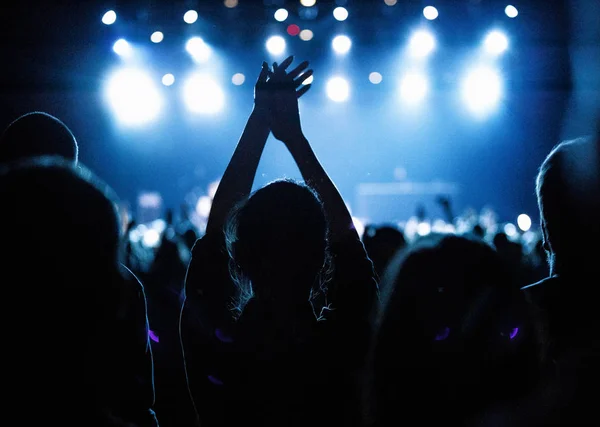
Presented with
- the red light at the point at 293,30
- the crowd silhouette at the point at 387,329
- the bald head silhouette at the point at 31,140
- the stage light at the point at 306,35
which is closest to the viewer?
the crowd silhouette at the point at 387,329

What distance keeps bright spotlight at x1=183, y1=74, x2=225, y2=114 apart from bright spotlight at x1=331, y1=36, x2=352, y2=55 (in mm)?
2563

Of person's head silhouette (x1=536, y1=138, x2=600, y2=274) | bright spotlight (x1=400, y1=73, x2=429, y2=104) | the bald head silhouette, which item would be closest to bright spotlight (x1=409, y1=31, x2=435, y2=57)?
bright spotlight (x1=400, y1=73, x2=429, y2=104)

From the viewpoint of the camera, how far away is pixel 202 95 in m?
9.29

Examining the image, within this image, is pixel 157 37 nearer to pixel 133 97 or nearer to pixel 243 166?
pixel 133 97

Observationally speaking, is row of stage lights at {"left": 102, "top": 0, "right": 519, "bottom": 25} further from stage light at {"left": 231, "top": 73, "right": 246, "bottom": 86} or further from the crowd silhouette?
the crowd silhouette

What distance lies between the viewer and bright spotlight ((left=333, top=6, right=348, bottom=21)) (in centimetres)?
705

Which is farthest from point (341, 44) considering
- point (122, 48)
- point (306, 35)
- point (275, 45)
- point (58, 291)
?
point (58, 291)

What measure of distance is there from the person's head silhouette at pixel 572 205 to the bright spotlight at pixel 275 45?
22.6 feet

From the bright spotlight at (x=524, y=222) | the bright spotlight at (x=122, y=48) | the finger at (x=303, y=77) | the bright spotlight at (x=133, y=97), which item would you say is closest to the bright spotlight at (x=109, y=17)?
the bright spotlight at (x=122, y=48)

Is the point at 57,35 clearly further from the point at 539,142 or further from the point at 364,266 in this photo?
the point at 539,142

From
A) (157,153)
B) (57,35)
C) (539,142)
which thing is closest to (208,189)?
(157,153)

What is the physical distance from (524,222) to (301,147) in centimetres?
1132

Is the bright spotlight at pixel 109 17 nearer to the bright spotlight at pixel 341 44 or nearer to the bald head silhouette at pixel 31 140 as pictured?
the bright spotlight at pixel 341 44

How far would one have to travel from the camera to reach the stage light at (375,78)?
878cm
